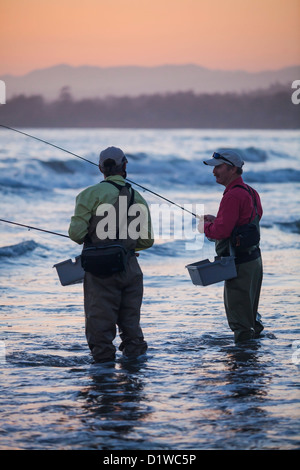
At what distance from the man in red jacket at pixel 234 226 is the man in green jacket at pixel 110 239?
0.56 metres

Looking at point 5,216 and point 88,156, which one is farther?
point 88,156

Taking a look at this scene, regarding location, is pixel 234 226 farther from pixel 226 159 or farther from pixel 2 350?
pixel 2 350

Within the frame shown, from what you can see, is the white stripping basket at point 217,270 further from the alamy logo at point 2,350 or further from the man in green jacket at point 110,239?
the alamy logo at point 2,350

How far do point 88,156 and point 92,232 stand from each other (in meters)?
36.0

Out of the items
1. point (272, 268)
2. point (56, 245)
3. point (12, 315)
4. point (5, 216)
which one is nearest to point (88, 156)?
point (5, 216)

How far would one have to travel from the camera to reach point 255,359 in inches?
228

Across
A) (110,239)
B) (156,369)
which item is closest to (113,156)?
(110,239)

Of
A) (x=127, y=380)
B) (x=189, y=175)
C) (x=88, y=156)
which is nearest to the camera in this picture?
(x=127, y=380)

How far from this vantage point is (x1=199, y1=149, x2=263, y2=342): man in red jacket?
573 centimetres

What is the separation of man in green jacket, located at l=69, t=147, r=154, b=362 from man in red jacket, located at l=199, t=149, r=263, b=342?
21.9 inches

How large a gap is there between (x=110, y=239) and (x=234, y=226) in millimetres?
936

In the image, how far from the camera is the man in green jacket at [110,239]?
5.30m
